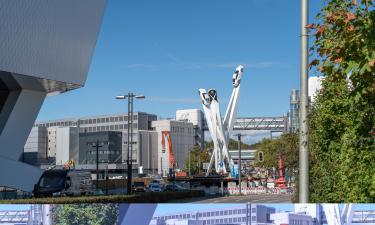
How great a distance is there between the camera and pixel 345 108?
48.8ft

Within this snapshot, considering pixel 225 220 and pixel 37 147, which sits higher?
pixel 37 147

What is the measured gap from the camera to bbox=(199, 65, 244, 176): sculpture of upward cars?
102312 millimetres

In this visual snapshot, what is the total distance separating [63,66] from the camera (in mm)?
53750

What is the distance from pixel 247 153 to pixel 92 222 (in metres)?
176

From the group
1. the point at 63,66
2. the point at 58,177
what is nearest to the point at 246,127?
the point at 63,66

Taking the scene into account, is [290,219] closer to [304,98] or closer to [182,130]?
[304,98]

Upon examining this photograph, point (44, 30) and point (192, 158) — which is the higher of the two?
point (44, 30)

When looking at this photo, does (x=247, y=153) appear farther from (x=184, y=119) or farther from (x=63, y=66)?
(x=63, y=66)

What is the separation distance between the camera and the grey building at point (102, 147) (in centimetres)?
15812

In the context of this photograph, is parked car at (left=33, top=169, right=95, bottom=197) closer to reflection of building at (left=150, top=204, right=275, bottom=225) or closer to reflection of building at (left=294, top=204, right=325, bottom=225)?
reflection of building at (left=150, top=204, right=275, bottom=225)

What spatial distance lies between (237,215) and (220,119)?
9463cm

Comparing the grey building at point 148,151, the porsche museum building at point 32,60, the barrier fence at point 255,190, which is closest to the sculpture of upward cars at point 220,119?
the barrier fence at point 255,190

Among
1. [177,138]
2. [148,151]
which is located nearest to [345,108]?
[148,151]

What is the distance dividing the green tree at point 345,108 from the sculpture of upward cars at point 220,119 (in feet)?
264
